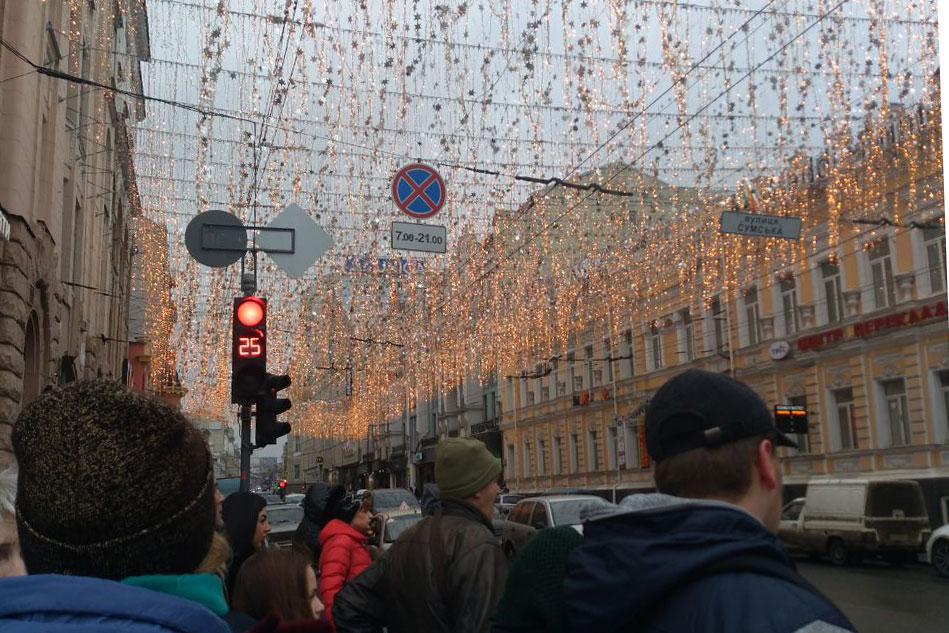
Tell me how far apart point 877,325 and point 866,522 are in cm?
792

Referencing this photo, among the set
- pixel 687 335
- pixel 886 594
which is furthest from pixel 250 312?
pixel 687 335

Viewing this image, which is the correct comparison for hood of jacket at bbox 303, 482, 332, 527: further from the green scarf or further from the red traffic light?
the green scarf

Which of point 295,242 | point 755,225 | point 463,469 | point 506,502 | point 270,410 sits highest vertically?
point 755,225

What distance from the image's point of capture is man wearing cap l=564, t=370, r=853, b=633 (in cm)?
138

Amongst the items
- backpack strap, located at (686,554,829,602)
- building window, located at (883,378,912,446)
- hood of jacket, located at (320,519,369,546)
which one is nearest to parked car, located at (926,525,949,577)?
building window, located at (883,378,912,446)

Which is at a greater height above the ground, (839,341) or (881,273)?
(881,273)

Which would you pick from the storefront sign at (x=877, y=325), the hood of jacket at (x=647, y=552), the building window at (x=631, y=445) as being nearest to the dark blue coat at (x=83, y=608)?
the hood of jacket at (x=647, y=552)

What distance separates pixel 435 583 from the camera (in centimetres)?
344

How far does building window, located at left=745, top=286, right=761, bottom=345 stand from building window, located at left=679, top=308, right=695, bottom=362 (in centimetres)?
251

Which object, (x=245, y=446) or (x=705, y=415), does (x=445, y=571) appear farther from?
(x=245, y=446)

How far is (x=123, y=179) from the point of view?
3181 centimetres

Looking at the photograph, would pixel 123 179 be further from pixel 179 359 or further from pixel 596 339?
pixel 596 339

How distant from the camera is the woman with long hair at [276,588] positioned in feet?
11.8

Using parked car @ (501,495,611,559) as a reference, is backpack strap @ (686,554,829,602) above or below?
above
